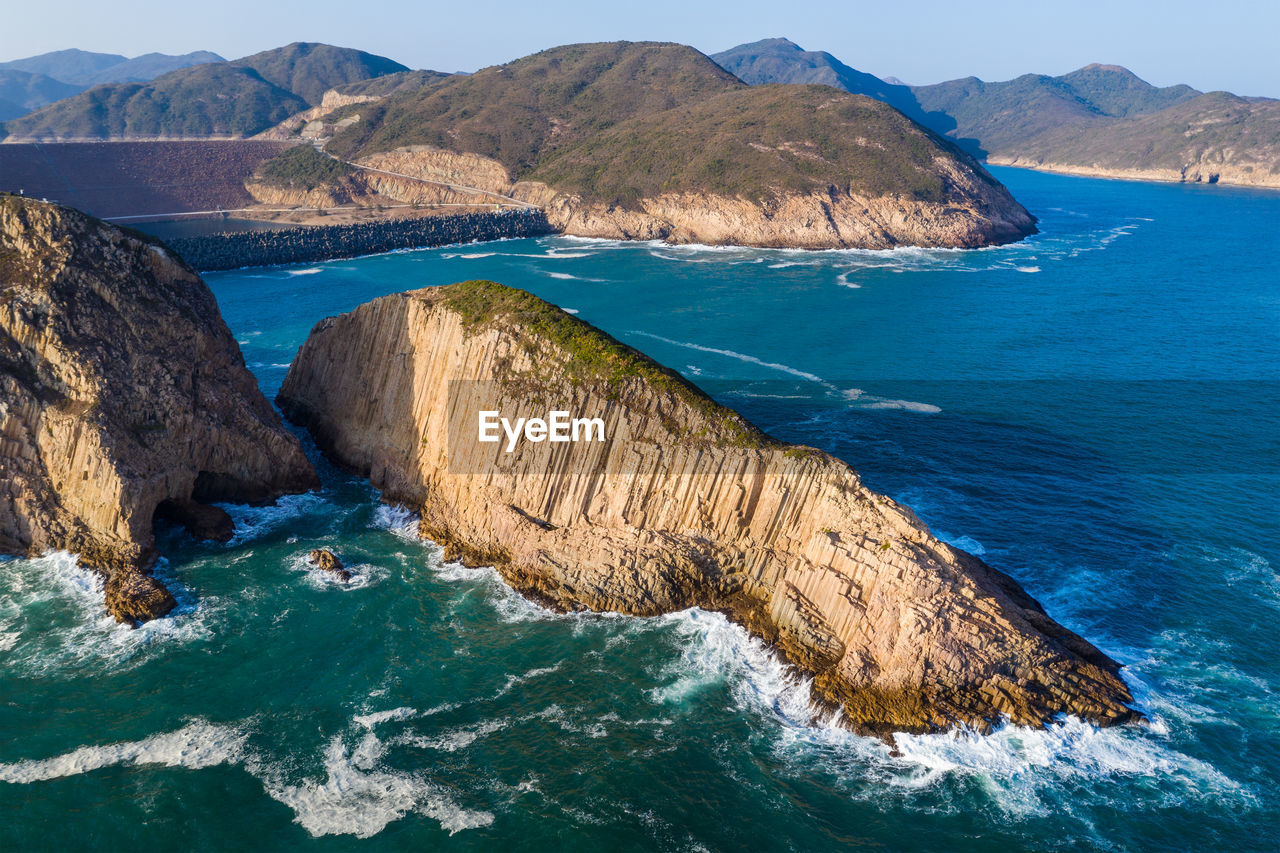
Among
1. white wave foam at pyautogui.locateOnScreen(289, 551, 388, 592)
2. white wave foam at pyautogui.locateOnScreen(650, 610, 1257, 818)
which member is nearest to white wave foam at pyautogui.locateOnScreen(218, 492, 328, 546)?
white wave foam at pyautogui.locateOnScreen(289, 551, 388, 592)

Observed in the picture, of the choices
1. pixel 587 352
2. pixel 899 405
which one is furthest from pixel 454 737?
pixel 899 405

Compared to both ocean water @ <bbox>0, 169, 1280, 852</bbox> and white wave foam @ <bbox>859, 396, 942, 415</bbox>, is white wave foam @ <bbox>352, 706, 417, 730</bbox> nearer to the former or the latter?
ocean water @ <bbox>0, 169, 1280, 852</bbox>

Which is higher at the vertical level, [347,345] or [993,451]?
[347,345]

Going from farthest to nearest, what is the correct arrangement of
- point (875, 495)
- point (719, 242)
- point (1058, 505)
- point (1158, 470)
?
1. point (719, 242)
2. point (1158, 470)
3. point (1058, 505)
4. point (875, 495)

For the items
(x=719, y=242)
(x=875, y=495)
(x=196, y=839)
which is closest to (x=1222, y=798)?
(x=875, y=495)

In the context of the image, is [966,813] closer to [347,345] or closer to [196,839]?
[196,839]

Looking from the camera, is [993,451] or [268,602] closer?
[268,602]

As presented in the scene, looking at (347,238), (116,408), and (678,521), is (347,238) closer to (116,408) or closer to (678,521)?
(116,408)

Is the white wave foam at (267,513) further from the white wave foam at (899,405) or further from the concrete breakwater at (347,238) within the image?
the concrete breakwater at (347,238)
